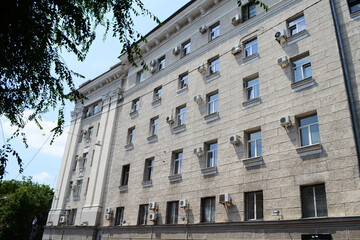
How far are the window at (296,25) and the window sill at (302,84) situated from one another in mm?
3009

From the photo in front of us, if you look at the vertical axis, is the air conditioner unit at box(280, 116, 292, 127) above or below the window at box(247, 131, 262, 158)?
above

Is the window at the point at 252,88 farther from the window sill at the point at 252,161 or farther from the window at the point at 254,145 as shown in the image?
the window sill at the point at 252,161

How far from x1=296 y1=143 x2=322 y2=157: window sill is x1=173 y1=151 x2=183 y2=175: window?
723cm

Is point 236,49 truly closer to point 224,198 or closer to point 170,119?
point 170,119

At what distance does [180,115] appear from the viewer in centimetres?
1898

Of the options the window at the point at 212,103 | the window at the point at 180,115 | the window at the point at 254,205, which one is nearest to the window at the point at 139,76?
the window at the point at 180,115

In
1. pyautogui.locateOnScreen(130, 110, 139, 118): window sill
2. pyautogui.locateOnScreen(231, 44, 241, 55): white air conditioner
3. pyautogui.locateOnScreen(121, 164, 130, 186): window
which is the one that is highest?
pyautogui.locateOnScreen(231, 44, 241, 55): white air conditioner

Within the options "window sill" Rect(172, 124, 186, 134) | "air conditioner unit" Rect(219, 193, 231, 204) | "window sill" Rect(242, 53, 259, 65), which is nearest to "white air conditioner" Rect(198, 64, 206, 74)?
"window sill" Rect(242, 53, 259, 65)

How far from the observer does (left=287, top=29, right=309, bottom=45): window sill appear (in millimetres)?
14042

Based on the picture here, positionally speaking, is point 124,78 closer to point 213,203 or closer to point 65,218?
point 65,218

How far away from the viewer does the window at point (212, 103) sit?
55.5 ft

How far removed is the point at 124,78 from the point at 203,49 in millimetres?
9570

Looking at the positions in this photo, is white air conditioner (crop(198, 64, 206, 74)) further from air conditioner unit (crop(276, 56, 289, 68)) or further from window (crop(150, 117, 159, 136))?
air conditioner unit (crop(276, 56, 289, 68))

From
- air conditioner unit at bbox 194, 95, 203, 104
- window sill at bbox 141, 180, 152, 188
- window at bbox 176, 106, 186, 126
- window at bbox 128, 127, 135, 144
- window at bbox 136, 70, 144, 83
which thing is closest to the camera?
air conditioner unit at bbox 194, 95, 203, 104
